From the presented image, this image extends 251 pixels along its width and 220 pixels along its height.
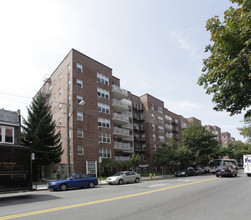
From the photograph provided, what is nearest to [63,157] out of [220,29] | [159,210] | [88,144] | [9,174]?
[88,144]

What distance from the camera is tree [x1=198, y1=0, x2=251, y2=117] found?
7470 millimetres

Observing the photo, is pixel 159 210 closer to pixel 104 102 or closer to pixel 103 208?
pixel 103 208

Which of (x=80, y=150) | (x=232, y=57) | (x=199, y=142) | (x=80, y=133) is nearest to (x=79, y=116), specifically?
(x=80, y=133)

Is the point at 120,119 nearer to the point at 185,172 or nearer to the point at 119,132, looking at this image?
the point at 119,132

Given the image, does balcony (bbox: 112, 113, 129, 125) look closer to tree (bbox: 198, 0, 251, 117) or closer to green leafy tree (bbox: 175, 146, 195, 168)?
green leafy tree (bbox: 175, 146, 195, 168)

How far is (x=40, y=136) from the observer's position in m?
26.4

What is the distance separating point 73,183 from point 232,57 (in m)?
14.7

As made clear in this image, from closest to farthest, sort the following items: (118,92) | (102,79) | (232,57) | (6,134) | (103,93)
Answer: (232,57) < (6,134) < (103,93) < (102,79) < (118,92)

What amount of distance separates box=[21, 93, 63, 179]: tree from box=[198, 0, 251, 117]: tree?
2162 cm

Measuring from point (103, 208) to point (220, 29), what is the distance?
8.19 meters

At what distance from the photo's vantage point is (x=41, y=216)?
7.27 metres

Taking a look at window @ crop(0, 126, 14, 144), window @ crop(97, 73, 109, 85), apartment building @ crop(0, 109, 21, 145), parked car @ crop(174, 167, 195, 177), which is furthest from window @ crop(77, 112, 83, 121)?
parked car @ crop(174, 167, 195, 177)

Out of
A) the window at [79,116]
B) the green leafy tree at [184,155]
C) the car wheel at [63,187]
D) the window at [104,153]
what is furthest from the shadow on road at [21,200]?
the green leafy tree at [184,155]

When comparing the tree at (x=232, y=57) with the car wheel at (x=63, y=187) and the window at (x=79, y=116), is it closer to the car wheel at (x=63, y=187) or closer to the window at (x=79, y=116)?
the car wheel at (x=63, y=187)
